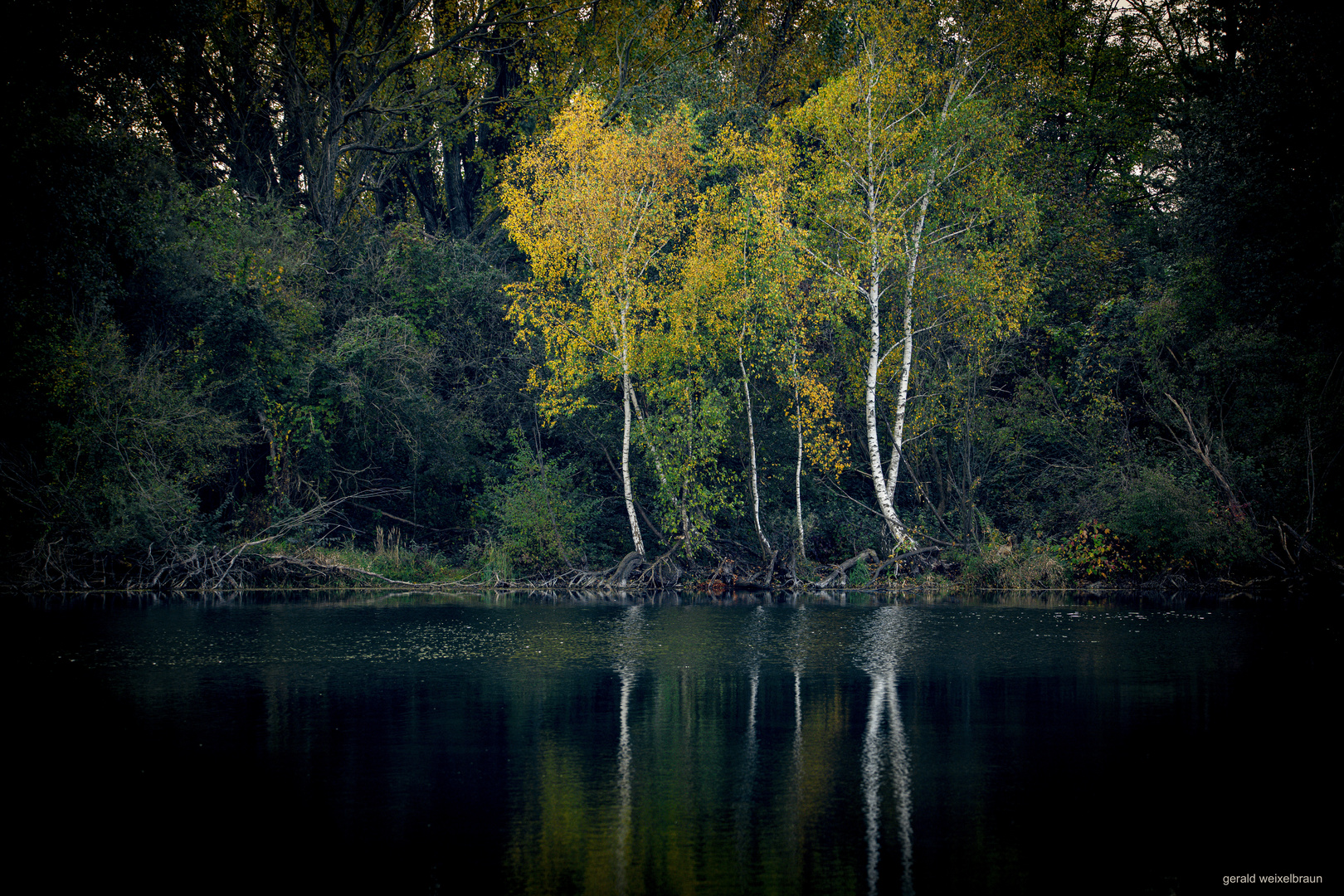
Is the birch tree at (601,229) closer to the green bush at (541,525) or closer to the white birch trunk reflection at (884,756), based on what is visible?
the green bush at (541,525)

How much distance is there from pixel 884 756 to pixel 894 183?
21.1m

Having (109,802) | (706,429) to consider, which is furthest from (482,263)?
(109,802)

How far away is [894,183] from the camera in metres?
27.5

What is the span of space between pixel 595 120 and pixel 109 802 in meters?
22.0

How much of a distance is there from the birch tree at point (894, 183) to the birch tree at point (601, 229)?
143 inches

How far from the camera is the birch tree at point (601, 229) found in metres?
26.7

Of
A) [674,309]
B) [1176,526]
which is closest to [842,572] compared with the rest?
[1176,526]

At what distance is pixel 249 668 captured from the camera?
43.7 feet

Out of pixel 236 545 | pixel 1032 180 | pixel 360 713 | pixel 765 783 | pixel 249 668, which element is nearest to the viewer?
pixel 765 783

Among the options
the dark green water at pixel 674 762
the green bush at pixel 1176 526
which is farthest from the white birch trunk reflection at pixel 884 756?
the green bush at pixel 1176 526

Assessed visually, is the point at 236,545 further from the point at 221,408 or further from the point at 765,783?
the point at 765,783

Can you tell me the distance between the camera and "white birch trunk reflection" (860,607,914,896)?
6434 millimetres

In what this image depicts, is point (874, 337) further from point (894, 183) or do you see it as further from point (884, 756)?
point (884, 756)

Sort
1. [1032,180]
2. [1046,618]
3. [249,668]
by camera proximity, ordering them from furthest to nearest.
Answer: [1032,180], [1046,618], [249,668]
